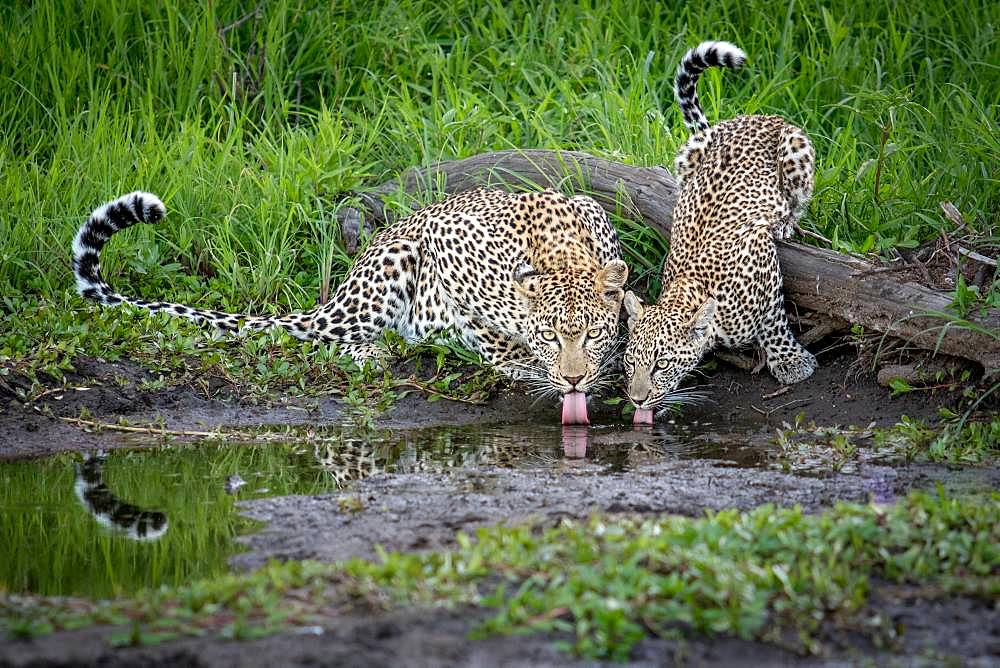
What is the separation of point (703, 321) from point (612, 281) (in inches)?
24.8

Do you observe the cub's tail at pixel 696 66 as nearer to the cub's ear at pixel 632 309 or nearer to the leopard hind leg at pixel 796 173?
the leopard hind leg at pixel 796 173

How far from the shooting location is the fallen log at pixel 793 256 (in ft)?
22.6

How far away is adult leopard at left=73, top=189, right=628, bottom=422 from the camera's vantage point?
7.77 metres

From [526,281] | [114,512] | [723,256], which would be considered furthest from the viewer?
[526,281]

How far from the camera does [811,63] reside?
10.4 meters

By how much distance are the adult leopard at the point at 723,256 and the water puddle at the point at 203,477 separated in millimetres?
441

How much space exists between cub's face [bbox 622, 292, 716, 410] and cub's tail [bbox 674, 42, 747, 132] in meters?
1.94

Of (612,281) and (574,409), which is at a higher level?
(612,281)

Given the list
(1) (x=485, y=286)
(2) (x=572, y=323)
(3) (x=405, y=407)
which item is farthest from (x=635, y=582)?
(1) (x=485, y=286)

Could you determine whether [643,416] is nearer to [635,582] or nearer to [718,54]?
[718,54]

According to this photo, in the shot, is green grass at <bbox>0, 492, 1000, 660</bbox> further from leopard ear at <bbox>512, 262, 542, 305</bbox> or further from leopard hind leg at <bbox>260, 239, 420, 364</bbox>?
leopard hind leg at <bbox>260, 239, 420, 364</bbox>

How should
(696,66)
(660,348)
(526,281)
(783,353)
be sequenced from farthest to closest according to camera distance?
(696,66)
(526,281)
(783,353)
(660,348)

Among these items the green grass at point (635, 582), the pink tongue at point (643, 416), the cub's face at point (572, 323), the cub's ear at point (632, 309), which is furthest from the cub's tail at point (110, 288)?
the green grass at point (635, 582)

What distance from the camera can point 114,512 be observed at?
5.67 m
